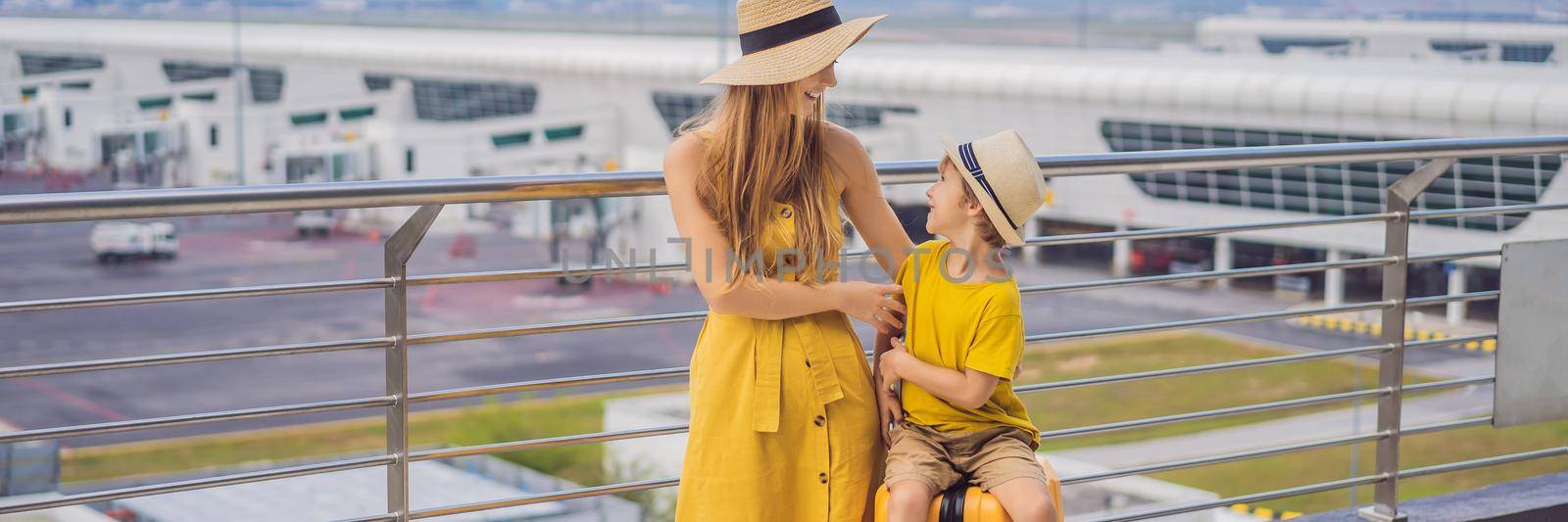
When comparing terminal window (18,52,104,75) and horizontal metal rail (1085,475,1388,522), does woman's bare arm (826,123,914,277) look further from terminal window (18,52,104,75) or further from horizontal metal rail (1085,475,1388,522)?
terminal window (18,52,104,75)

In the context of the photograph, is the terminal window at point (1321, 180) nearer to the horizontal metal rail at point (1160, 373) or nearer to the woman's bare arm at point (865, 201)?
the horizontal metal rail at point (1160, 373)

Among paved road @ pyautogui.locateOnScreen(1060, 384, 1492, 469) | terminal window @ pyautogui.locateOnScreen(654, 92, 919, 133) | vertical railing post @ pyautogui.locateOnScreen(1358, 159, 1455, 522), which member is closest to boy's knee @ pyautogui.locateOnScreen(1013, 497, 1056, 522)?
vertical railing post @ pyautogui.locateOnScreen(1358, 159, 1455, 522)

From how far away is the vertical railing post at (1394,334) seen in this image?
3.29 metres

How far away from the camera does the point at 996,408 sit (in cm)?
234

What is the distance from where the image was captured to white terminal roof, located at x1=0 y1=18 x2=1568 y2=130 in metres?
27.8

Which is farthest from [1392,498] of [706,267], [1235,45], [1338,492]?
[1235,45]

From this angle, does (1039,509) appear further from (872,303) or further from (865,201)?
(865,201)

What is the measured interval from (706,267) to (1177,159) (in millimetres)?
1227

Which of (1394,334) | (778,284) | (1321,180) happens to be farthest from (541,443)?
(1321,180)

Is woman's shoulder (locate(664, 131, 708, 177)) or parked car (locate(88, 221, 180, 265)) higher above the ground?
woman's shoulder (locate(664, 131, 708, 177))

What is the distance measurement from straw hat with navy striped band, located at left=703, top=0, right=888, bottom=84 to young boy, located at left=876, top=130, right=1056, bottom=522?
0.24m

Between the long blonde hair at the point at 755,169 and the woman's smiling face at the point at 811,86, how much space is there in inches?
0.4

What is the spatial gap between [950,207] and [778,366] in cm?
36

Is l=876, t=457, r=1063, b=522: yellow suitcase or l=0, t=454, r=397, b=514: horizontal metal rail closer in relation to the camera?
l=876, t=457, r=1063, b=522: yellow suitcase
